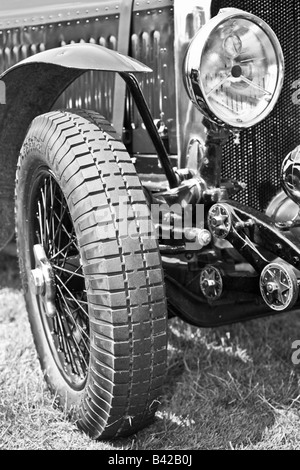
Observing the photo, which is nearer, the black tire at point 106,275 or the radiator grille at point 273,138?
the black tire at point 106,275

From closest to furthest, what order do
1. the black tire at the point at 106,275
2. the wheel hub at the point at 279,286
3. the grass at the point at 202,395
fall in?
the black tire at the point at 106,275
the wheel hub at the point at 279,286
the grass at the point at 202,395

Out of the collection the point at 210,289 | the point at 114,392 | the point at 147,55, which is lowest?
the point at 114,392

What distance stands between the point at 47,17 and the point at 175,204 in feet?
3.69

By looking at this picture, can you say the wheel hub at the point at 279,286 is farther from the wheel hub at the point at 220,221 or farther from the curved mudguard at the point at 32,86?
the curved mudguard at the point at 32,86

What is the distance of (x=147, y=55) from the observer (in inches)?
108

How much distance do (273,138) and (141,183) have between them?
61cm

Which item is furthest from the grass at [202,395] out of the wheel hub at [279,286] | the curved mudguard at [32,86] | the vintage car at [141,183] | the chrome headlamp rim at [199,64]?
the chrome headlamp rim at [199,64]

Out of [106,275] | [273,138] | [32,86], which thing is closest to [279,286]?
[106,275]

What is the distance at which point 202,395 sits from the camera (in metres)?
2.76

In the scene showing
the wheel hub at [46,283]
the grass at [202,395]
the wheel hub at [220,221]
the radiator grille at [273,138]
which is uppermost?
the radiator grille at [273,138]

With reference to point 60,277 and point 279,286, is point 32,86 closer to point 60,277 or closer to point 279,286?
point 60,277

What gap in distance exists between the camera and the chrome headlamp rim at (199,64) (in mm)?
2156

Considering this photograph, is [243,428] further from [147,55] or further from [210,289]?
[147,55]
